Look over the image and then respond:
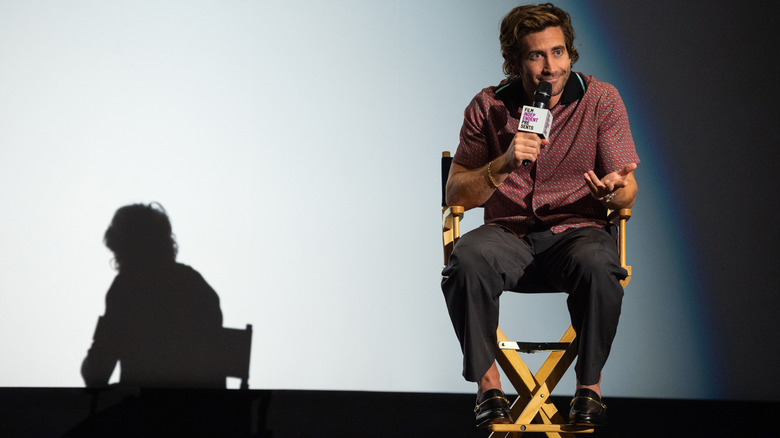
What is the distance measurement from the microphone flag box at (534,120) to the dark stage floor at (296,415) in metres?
1.37

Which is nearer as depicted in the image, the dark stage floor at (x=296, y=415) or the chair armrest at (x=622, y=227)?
the chair armrest at (x=622, y=227)

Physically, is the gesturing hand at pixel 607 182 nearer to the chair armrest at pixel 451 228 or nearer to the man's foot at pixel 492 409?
the chair armrest at pixel 451 228

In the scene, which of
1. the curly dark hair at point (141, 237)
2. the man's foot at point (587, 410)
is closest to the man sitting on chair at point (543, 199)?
the man's foot at point (587, 410)

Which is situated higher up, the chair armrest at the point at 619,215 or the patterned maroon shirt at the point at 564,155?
the patterned maroon shirt at the point at 564,155

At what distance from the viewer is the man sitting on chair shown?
1637 mm

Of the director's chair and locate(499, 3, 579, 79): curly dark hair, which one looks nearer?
the director's chair

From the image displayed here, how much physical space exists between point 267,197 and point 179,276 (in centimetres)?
59

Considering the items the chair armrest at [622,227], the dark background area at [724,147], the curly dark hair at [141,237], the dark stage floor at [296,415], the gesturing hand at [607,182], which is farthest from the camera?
the curly dark hair at [141,237]

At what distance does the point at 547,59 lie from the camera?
6.25ft

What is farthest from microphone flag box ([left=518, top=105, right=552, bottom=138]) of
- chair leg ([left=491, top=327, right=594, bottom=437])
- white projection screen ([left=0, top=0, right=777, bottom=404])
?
white projection screen ([left=0, top=0, right=777, bottom=404])

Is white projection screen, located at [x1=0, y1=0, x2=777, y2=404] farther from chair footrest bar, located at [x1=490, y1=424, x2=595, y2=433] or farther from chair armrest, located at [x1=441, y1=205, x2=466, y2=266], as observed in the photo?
chair footrest bar, located at [x1=490, y1=424, x2=595, y2=433]

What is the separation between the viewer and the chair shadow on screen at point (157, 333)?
326cm

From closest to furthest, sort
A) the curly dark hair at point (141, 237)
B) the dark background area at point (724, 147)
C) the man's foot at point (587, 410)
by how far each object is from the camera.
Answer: the man's foot at point (587, 410), the dark background area at point (724, 147), the curly dark hair at point (141, 237)

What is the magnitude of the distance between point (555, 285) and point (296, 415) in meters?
1.67
